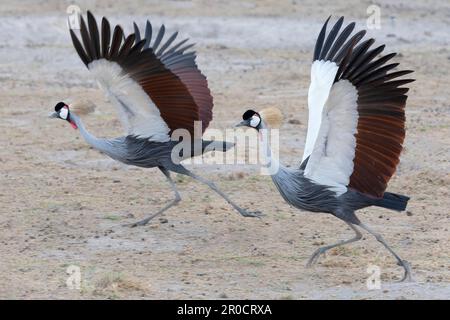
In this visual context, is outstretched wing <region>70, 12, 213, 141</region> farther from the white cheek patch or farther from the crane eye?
the crane eye

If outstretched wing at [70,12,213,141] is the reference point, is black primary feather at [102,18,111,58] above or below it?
above

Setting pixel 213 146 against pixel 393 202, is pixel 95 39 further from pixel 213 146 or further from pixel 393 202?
pixel 393 202

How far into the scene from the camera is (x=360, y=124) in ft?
22.3

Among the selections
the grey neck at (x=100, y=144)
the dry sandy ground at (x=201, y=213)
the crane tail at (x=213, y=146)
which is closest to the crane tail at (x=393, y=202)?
the dry sandy ground at (x=201, y=213)

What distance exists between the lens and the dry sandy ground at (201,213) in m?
6.96

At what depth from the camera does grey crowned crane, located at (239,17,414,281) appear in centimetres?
669

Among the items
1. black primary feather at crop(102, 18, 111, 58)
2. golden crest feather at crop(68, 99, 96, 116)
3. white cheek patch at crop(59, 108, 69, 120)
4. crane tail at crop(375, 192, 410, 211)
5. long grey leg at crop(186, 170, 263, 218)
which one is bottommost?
crane tail at crop(375, 192, 410, 211)

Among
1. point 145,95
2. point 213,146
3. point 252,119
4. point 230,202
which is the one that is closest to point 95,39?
point 145,95

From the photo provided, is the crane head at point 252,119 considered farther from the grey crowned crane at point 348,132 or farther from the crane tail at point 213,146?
the crane tail at point 213,146

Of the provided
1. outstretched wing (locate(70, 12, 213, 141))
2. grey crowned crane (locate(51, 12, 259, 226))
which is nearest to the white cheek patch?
grey crowned crane (locate(51, 12, 259, 226))

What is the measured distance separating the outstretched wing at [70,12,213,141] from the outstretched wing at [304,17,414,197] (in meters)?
1.33

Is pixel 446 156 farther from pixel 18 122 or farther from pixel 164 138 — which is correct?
pixel 18 122

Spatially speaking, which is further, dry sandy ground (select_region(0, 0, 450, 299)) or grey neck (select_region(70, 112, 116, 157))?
grey neck (select_region(70, 112, 116, 157))

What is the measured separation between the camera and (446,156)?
34.3 ft
